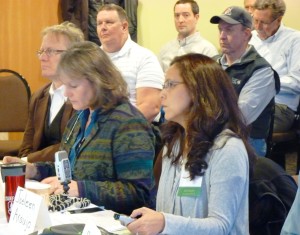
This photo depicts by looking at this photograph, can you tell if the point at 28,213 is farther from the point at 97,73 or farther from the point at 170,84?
the point at 97,73

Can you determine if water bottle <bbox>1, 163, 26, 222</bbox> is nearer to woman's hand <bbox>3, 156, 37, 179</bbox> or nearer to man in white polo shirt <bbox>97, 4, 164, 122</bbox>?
woman's hand <bbox>3, 156, 37, 179</bbox>

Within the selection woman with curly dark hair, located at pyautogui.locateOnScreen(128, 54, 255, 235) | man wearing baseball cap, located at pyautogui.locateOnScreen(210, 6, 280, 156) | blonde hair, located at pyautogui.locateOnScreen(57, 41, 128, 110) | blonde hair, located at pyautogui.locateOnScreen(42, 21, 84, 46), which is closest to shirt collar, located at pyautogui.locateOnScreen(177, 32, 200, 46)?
man wearing baseball cap, located at pyautogui.locateOnScreen(210, 6, 280, 156)

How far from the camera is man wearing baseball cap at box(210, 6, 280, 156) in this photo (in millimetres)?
3756

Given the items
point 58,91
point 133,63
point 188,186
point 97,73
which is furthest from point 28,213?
point 133,63

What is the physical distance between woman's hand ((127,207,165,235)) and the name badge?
206 mm

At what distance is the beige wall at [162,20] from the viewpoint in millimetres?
6250

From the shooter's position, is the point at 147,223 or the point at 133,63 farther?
the point at 133,63

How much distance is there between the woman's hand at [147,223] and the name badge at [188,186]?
0.68ft

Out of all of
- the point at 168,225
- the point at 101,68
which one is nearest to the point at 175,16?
the point at 101,68

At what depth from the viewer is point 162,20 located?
6301mm

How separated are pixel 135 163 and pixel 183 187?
40cm

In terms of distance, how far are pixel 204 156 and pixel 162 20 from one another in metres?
4.60

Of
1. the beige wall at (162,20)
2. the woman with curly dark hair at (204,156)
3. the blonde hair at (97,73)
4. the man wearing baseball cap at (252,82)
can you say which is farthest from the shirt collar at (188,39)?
the woman with curly dark hair at (204,156)

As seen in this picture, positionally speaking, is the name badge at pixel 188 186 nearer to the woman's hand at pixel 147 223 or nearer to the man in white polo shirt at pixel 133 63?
the woman's hand at pixel 147 223
